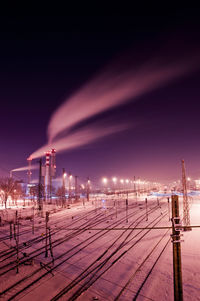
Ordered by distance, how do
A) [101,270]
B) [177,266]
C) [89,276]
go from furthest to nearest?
[101,270], [89,276], [177,266]

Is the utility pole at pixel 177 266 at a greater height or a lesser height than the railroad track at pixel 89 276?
greater

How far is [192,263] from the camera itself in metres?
13.4

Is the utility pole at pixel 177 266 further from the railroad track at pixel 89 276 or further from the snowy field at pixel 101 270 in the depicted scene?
the railroad track at pixel 89 276

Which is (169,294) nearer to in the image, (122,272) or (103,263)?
(122,272)

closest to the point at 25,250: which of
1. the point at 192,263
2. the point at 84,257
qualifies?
the point at 84,257

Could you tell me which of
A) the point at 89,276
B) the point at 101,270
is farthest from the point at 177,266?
the point at 101,270

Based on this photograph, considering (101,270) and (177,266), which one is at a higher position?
(177,266)

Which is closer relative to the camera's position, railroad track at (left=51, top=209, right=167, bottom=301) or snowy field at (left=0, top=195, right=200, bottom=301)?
railroad track at (left=51, top=209, right=167, bottom=301)

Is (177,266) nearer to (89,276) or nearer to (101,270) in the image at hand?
(89,276)

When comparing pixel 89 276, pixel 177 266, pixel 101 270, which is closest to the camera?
pixel 177 266

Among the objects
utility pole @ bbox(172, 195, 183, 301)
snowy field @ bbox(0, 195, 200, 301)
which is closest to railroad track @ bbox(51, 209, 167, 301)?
snowy field @ bbox(0, 195, 200, 301)

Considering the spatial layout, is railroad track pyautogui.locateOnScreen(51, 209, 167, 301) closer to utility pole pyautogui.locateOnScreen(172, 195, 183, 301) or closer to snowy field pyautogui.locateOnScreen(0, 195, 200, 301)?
snowy field pyautogui.locateOnScreen(0, 195, 200, 301)

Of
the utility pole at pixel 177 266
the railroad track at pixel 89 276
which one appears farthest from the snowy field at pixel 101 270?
the utility pole at pixel 177 266

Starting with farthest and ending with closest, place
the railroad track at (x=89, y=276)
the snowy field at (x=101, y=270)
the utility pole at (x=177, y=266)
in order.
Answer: the snowy field at (x=101, y=270), the railroad track at (x=89, y=276), the utility pole at (x=177, y=266)
